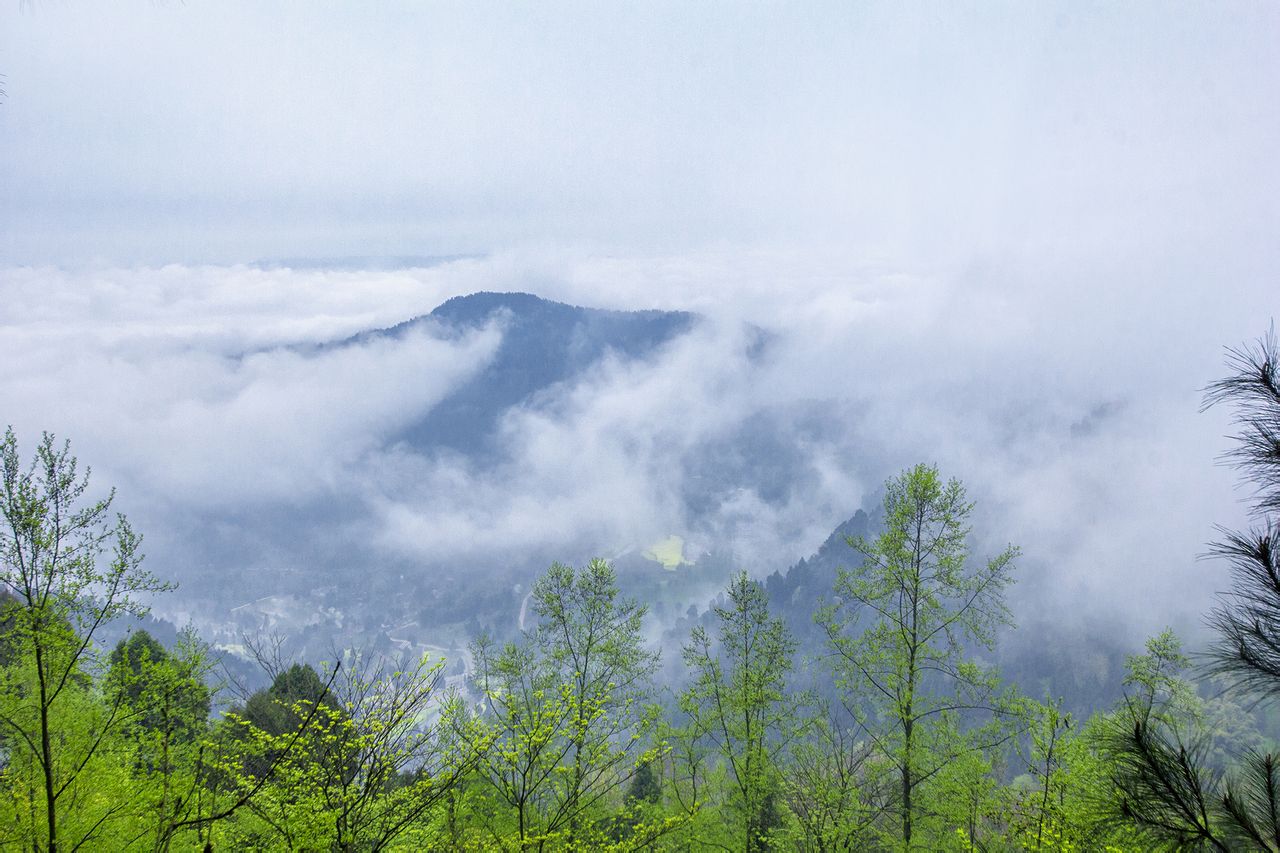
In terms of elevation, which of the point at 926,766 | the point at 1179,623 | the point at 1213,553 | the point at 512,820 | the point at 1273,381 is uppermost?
the point at 1179,623

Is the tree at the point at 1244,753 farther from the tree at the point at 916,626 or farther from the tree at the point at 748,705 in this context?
the tree at the point at 748,705

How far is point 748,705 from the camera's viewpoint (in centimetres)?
2355

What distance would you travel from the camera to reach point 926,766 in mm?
20078

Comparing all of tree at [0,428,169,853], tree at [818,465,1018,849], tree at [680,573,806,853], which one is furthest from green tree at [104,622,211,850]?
tree at [818,465,1018,849]

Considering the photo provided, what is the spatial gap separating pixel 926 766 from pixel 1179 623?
230 meters

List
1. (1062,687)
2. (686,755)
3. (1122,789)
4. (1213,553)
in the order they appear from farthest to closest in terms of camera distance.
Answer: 1. (1062,687)
2. (686,755)
3. (1122,789)
4. (1213,553)

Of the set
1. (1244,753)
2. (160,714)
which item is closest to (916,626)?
(1244,753)

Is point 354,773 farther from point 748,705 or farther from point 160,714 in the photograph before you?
point 748,705

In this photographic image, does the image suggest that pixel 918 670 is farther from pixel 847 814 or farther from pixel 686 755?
pixel 686 755

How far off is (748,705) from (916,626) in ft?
21.5

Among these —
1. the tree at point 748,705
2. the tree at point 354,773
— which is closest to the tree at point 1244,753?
the tree at point 354,773

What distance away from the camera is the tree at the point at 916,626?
778 inches

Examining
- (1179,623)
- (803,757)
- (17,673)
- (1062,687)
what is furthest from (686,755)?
(1179,623)

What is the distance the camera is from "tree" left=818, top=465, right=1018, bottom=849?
64.8ft
